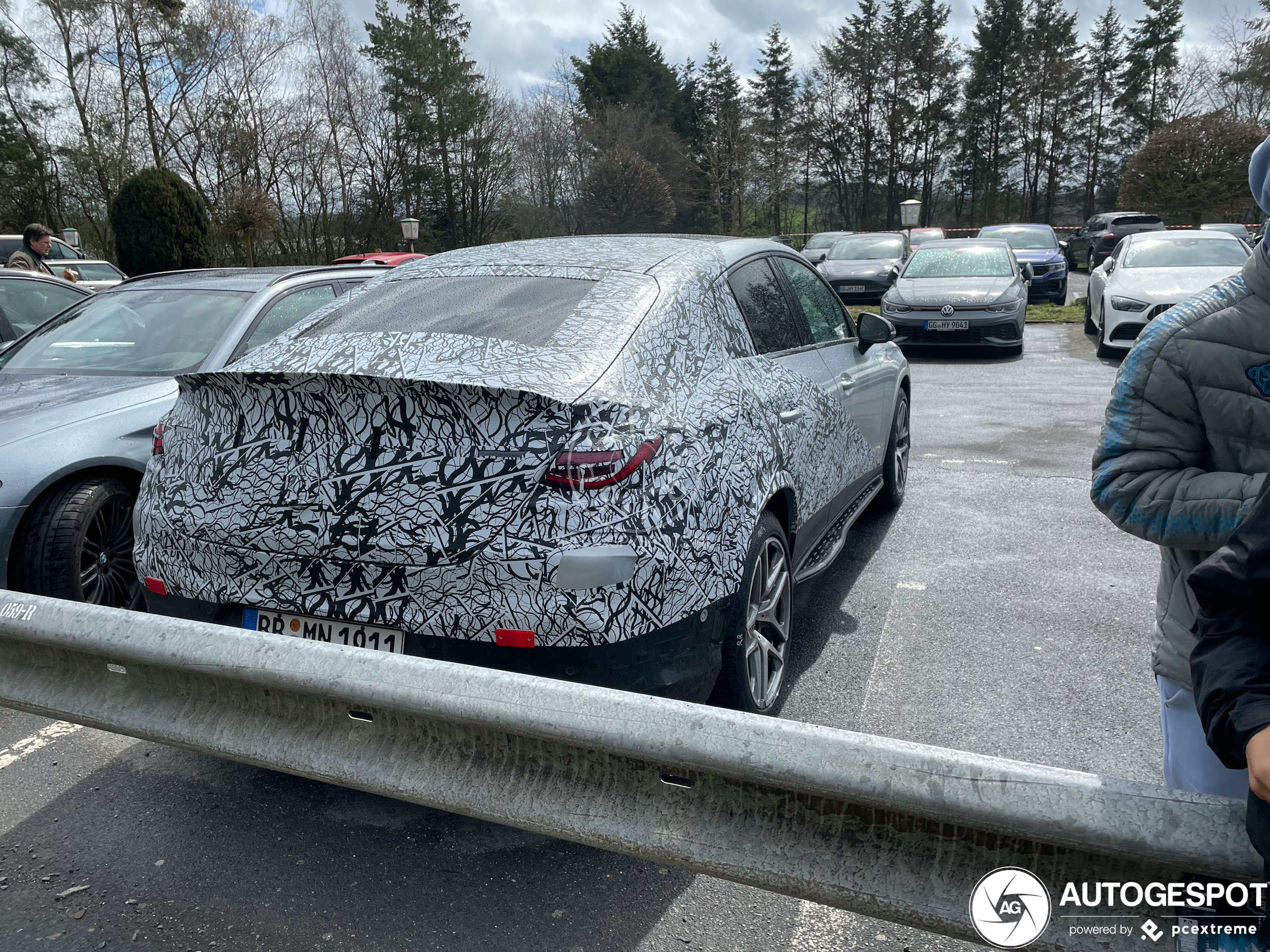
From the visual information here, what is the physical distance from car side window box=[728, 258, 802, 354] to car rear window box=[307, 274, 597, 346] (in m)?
0.72

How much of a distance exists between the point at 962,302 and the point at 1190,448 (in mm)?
11536

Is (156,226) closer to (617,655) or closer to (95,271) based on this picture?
(95,271)

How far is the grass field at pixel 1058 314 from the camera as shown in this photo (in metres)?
16.3

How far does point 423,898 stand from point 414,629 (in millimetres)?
677

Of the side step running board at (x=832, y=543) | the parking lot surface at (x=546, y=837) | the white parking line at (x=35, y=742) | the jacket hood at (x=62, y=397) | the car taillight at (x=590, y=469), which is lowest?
the parking lot surface at (x=546, y=837)

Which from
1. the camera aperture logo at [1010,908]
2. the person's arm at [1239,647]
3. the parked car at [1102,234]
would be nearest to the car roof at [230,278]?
the camera aperture logo at [1010,908]

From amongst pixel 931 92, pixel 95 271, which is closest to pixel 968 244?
pixel 95 271

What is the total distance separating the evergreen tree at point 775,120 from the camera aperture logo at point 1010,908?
47.6 m

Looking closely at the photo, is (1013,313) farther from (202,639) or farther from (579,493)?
(202,639)

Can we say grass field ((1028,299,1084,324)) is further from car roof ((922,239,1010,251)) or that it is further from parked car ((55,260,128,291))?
parked car ((55,260,128,291))

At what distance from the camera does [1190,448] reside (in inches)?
67.1

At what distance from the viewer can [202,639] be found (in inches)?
78.0

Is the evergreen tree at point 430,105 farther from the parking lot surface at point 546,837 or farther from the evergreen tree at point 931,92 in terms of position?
the parking lot surface at point 546,837

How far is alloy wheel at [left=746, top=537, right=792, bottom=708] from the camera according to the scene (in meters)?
3.09
